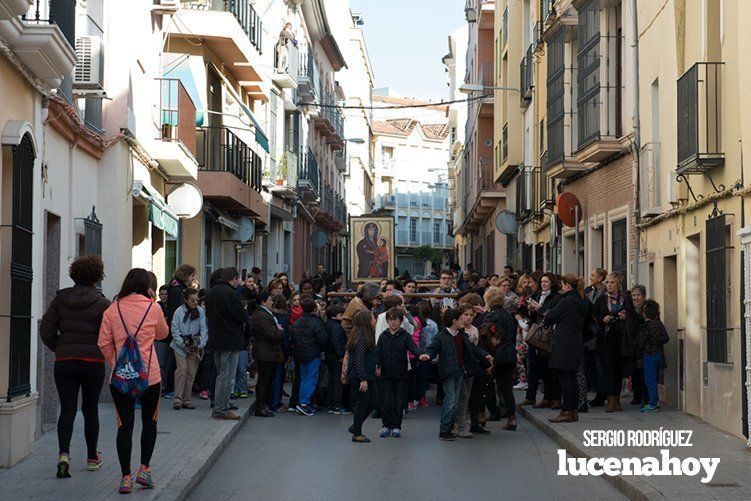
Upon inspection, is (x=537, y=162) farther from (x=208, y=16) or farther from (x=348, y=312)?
(x=348, y=312)

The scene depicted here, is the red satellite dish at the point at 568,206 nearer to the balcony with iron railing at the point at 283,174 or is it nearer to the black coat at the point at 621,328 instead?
the black coat at the point at 621,328

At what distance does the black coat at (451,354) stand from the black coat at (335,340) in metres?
3.68

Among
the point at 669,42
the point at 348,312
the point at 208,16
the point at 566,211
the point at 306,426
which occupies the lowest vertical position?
the point at 306,426

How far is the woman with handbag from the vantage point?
17.9 m

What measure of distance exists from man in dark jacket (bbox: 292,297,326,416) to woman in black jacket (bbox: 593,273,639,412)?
13.1 feet

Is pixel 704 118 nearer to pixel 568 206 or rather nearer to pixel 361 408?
pixel 361 408

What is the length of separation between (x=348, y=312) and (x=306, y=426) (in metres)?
1.99

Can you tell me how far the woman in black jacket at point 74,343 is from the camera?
10914mm

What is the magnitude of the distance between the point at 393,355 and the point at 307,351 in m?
3.43

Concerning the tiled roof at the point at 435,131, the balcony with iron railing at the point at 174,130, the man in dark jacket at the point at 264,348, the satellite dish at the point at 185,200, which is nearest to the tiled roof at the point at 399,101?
the tiled roof at the point at 435,131

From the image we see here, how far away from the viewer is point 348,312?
18.1 m

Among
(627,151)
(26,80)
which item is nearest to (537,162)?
(627,151)

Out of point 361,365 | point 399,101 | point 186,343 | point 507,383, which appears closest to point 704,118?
point 507,383

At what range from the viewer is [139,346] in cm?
1036
